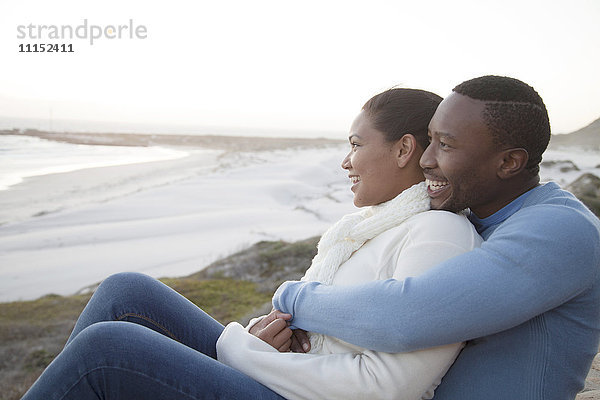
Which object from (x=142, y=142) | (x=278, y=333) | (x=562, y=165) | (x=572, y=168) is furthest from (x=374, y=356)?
(x=142, y=142)

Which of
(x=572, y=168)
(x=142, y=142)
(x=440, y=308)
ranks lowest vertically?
(x=142, y=142)

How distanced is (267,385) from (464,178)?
0.92 meters

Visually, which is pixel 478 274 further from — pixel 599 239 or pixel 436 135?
pixel 436 135

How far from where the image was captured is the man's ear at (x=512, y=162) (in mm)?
1566

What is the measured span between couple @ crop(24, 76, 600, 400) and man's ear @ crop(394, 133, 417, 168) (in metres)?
0.12

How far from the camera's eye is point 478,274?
1.32 metres

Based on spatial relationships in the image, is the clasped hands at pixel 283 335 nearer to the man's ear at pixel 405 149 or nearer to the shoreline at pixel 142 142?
the man's ear at pixel 405 149

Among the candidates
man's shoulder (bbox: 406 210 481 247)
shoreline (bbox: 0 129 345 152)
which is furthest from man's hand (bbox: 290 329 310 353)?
shoreline (bbox: 0 129 345 152)

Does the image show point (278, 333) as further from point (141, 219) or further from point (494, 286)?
point (141, 219)

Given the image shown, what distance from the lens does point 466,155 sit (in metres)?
1.62

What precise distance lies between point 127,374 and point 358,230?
90cm

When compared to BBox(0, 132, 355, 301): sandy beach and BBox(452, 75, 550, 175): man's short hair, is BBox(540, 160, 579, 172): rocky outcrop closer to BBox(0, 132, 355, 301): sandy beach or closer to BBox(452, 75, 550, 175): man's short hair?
BBox(0, 132, 355, 301): sandy beach

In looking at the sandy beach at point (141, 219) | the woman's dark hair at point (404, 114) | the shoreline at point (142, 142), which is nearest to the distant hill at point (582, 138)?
the sandy beach at point (141, 219)

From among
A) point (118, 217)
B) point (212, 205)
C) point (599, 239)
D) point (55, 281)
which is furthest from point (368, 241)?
point (212, 205)
